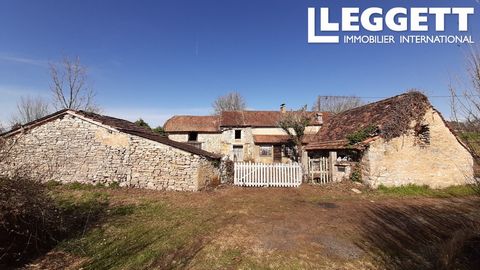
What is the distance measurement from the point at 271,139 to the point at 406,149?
48.8ft

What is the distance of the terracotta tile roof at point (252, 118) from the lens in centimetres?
2752

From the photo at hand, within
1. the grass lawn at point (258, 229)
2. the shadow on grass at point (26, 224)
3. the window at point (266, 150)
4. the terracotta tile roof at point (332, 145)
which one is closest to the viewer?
the shadow on grass at point (26, 224)

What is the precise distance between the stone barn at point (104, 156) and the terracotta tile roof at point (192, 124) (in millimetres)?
14707

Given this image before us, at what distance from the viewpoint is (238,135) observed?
27.5 m

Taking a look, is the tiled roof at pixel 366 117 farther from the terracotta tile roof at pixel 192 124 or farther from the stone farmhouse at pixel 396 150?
the terracotta tile roof at pixel 192 124

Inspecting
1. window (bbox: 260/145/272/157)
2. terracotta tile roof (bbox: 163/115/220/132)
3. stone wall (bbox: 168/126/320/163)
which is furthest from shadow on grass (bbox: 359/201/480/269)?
terracotta tile roof (bbox: 163/115/220/132)

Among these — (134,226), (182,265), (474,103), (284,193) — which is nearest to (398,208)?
(284,193)

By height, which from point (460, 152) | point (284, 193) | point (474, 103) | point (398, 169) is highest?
point (474, 103)

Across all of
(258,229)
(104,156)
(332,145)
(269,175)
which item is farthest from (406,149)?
(104,156)

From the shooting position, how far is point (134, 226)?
7148mm

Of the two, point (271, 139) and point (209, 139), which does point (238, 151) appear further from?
point (271, 139)

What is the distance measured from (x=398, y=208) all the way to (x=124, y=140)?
40.3 feet

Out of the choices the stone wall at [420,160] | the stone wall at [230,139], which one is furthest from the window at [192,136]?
the stone wall at [420,160]

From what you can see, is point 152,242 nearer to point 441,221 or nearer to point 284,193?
point 284,193
